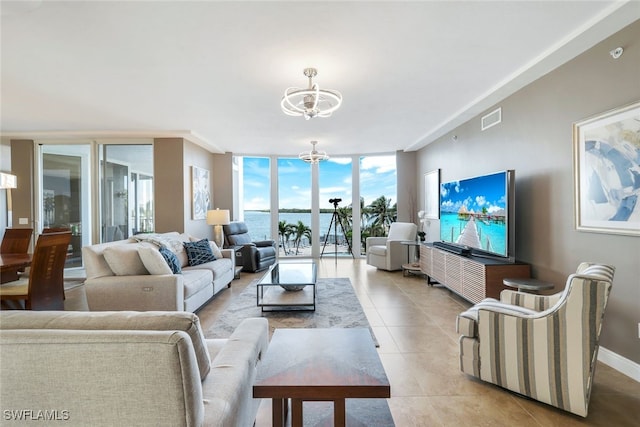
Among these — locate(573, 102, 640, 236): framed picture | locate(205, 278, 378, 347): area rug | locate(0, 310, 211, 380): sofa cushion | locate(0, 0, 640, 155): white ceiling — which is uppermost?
locate(0, 0, 640, 155): white ceiling

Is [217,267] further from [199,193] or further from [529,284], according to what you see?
[529,284]

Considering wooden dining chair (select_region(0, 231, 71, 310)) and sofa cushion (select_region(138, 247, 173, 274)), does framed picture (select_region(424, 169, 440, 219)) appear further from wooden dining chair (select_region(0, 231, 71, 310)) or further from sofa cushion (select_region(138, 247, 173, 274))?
wooden dining chair (select_region(0, 231, 71, 310))

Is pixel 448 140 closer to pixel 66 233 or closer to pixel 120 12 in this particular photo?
pixel 120 12

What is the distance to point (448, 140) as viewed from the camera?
532 centimetres

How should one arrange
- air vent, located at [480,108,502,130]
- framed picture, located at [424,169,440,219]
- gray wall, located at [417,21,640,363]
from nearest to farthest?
gray wall, located at [417,21,640,363] → air vent, located at [480,108,502,130] → framed picture, located at [424,169,440,219]

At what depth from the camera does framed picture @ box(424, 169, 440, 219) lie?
19.0 ft

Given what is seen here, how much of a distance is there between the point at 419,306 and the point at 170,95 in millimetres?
3929

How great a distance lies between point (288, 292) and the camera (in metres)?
3.99

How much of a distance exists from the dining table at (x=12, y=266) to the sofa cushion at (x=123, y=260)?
0.82 meters

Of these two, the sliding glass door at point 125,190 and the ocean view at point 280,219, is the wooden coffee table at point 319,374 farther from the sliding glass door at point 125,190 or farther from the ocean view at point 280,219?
the ocean view at point 280,219

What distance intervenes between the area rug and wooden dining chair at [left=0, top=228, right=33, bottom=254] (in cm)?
281

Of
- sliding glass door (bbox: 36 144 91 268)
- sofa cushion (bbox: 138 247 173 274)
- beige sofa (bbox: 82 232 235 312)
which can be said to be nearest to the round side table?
beige sofa (bbox: 82 232 235 312)

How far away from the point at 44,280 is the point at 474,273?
4664mm

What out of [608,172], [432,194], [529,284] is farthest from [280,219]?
[608,172]
